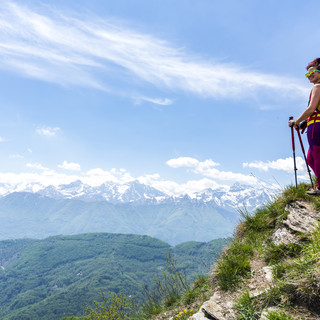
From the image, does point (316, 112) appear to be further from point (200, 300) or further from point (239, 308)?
point (200, 300)

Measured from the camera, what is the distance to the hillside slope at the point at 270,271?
360cm

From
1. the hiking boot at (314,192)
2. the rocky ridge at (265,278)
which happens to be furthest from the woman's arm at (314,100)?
the rocky ridge at (265,278)

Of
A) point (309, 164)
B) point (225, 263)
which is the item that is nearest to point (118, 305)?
point (225, 263)

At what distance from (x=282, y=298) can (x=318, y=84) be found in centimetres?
449

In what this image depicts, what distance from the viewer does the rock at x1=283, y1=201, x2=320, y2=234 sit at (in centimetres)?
551

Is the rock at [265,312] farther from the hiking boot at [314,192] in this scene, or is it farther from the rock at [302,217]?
the hiking boot at [314,192]

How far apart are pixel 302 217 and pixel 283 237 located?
0.78 metres

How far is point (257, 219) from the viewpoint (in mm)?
7410

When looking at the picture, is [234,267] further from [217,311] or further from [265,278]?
[217,311]

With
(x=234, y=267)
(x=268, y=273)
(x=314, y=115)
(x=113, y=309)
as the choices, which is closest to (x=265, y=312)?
(x=268, y=273)

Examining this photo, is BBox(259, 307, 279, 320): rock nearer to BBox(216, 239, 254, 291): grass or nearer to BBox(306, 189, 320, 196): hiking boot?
BBox(216, 239, 254, 291): grass

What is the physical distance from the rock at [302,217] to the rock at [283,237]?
181mm

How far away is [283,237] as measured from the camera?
5.71m

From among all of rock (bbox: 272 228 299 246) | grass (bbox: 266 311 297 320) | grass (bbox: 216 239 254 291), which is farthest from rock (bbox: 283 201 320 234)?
grass (bbox: 266 311 297 320)
